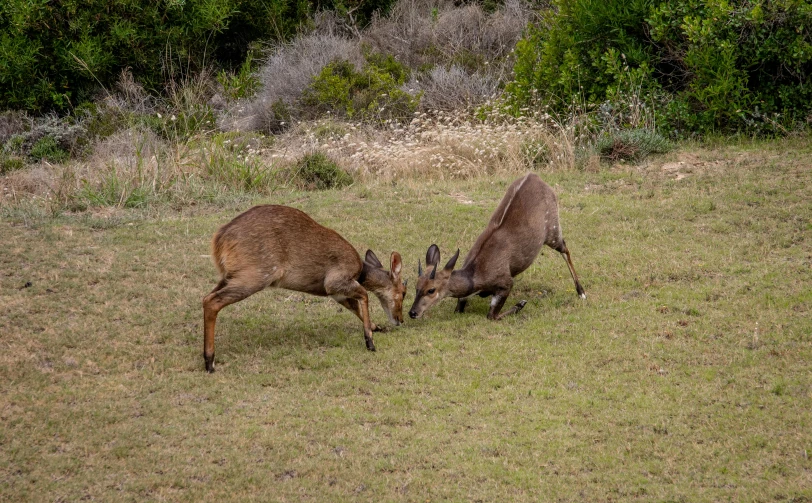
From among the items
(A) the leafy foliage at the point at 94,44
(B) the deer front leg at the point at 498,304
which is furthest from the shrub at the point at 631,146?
(A) the leafy foliage at the point at 94,44

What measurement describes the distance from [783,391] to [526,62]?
10647 millimetres

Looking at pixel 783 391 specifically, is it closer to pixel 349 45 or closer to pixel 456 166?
pixel 456 166

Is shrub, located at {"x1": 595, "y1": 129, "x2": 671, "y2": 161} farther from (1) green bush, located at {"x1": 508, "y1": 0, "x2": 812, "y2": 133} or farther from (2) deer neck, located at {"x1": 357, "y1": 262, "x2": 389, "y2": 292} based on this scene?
(2) deer neck, located at {"x1": 357, "y1": 262, "x2": 389, "y2": 292}

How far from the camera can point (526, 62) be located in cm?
1653

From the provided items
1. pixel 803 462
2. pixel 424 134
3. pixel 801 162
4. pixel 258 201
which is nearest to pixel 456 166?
pixel 424 134

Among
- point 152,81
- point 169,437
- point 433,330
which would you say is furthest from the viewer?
point 152,81

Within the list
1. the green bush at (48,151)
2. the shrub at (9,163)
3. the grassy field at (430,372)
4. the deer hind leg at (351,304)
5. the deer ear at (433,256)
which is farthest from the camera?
the green bush at (48,151)

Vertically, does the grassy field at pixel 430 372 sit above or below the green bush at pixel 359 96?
above

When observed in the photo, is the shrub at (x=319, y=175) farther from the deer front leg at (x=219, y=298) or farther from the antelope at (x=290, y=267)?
the deer front leg at (x=219, y=298)

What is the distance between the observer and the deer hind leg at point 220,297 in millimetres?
7582

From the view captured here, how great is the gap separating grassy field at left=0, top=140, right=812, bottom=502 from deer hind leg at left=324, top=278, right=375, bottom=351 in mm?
203

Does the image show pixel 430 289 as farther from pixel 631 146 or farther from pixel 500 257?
pixel 631 146

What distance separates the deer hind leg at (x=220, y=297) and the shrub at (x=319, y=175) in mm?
6016

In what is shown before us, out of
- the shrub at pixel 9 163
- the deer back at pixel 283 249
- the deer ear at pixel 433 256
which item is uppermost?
the deer back at pixel 283 249
